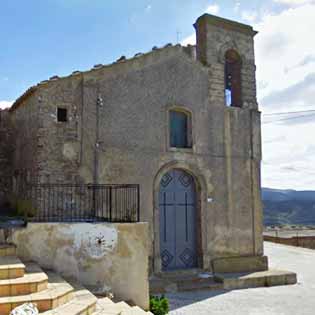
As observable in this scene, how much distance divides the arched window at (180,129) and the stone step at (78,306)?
297 inches

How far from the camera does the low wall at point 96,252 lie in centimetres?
783

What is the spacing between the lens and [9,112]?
14922 millimetres

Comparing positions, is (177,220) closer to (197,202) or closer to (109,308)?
(197,202)

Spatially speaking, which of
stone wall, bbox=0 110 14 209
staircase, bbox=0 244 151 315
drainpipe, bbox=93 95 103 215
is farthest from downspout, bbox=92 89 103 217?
staircase, bbox=0 244 151 315

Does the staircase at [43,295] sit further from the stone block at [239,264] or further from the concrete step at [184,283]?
the stone block at [239,264]

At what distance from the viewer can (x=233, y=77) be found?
51.6 ft

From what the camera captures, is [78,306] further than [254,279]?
No

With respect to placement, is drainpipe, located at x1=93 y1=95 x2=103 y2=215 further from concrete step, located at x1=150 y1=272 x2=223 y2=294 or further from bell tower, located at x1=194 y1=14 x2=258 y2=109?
bell tower, located at x1=194 y1=14 x2=258 y2=109

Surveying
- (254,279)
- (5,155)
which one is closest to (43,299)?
(254,279)

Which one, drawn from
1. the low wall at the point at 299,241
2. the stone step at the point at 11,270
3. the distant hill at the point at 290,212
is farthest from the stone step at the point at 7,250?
the distant hill at the point at 290,212

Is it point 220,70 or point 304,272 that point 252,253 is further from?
point 220,70

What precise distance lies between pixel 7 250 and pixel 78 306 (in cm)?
232

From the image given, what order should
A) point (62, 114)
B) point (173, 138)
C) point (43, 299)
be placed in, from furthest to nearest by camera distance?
point (173, 138)
point (62, 114)
point (43, 299)

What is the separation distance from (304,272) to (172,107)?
8170mm
